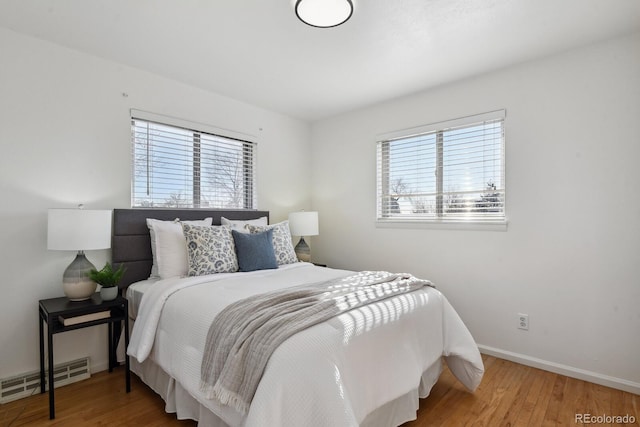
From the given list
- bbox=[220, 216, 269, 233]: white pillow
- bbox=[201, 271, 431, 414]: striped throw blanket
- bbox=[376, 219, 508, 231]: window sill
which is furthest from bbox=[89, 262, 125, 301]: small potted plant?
bbox=[376, 219, 508, 231]: window sill

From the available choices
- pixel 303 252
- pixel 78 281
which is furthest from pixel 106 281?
pixel 303 252

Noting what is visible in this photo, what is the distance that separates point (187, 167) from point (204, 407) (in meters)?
2.29

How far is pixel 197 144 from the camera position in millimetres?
3410

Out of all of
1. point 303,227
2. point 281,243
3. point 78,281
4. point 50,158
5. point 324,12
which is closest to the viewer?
point 324,12

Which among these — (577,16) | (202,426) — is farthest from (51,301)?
(577,16)

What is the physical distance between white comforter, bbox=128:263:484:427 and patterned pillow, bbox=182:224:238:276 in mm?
157

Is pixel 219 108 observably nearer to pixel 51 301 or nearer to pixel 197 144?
pixel 197 144

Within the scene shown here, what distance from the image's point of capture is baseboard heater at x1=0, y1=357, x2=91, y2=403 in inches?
88.2

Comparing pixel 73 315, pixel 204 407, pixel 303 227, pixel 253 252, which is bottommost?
pixel 204 407

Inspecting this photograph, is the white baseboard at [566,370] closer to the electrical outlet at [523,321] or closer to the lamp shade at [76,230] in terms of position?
the electrical outlet at [523,321]

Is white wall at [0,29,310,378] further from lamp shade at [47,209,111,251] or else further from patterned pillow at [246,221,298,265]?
patterned pillow at [246,221,298,265]

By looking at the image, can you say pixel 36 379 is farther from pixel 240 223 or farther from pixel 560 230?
pixel 560 230

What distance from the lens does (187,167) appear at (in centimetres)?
334

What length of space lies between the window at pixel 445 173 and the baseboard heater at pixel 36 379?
3017mm
